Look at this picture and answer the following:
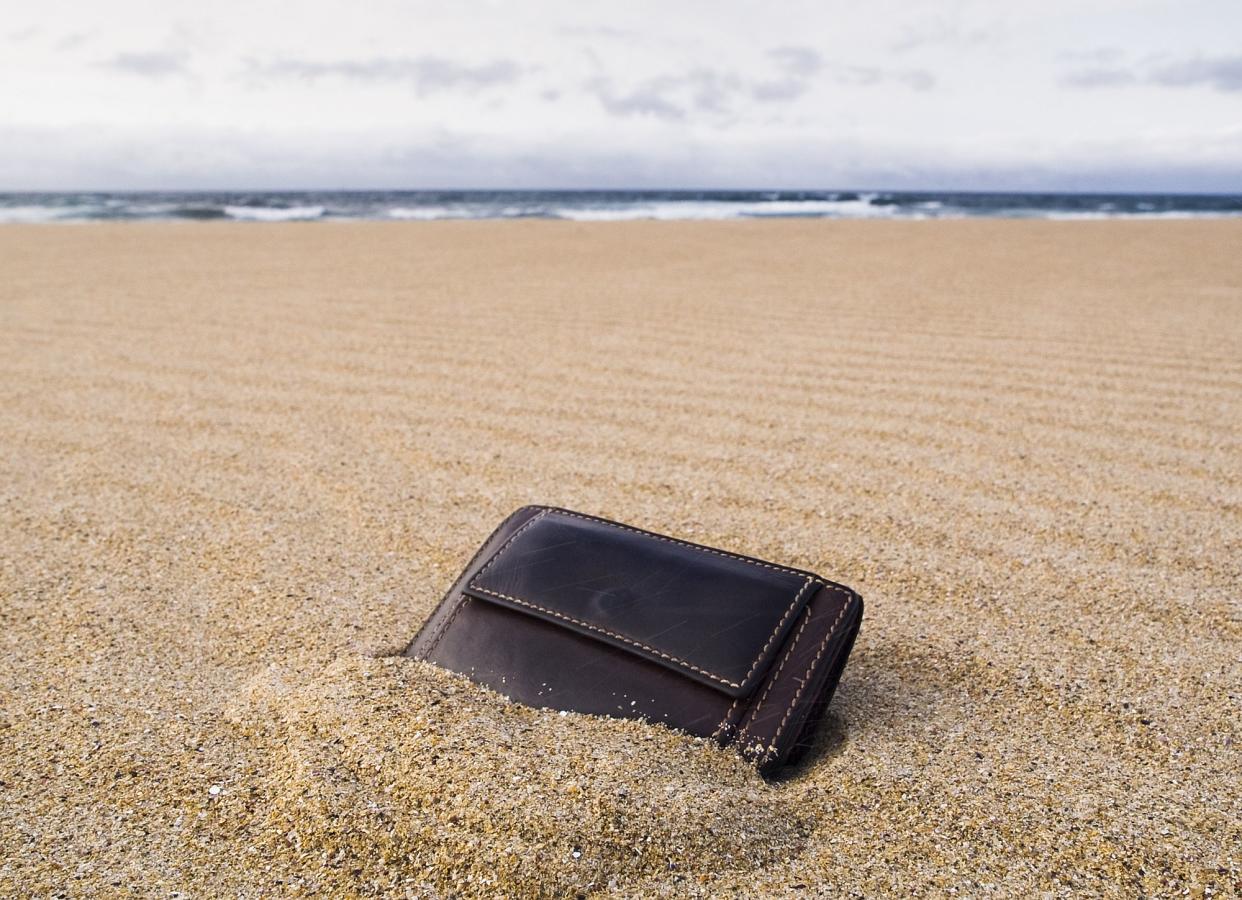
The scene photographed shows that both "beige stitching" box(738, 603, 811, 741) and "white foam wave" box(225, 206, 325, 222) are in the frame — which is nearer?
"beige stitching" box(738, 603, 811, 741)

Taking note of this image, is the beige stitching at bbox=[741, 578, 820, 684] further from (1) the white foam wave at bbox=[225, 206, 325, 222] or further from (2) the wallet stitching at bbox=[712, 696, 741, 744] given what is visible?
(1) the white foam wave at bbox=[225, 206, 325, 222]

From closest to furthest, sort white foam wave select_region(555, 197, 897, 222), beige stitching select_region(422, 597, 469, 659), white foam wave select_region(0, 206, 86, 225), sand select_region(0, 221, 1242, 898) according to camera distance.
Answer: sand select_region(0, 221, 1242, 898), beige stitching select_region(422, 597, 469, 659), white foam wave select_region(0, 206, 86, 225), white foam wave select_region(555, 197, 897, 222)

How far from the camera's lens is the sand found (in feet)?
3.39

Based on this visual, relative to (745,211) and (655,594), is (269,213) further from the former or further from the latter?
(655,594)

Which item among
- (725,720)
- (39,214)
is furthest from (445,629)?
(39,214)

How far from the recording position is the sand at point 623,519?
103 cm

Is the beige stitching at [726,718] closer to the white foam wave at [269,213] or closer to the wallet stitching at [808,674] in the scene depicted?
the wallet stitching at [808,674]

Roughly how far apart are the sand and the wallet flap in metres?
0.12

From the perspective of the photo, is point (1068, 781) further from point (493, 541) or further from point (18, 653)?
point (18, 653)

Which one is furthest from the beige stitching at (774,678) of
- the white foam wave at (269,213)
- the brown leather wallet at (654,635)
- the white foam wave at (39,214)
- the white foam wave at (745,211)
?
the white foam wave at (745,211)

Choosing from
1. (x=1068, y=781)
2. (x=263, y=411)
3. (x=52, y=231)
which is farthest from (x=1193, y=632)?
(x=52, y=231)

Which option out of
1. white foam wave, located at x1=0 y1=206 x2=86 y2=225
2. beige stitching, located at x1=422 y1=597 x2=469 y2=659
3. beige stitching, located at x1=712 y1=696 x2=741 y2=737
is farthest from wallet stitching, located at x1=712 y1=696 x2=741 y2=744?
white foam wave, located at x1=0 y1=206 x2=86 y2=225

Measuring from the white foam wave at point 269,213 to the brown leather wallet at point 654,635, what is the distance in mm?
17730

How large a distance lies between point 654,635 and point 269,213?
20.8 meters
